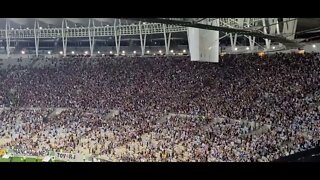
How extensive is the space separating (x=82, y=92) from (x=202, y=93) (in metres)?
10.6

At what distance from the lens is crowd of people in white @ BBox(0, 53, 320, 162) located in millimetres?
21047

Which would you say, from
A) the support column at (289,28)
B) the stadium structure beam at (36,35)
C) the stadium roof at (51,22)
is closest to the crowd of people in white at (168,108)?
the stadium structure beam at (36,35)

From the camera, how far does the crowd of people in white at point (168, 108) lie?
21047mm

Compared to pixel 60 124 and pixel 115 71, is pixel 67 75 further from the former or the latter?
pixel 60 124

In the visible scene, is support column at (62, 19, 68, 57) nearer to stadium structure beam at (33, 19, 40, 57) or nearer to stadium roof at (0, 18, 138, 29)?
stadium roof at (0, 18, 138, 29)

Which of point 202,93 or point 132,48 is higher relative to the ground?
point 132,48

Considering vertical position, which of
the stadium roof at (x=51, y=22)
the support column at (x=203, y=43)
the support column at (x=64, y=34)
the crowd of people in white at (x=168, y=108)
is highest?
the stadium roof at (x=51, y=22)

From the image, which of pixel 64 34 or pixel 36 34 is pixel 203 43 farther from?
pixel 36 34

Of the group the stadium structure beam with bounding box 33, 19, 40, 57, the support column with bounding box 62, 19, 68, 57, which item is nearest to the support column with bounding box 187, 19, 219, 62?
the support column with bounding box 62, 19, 68, 57

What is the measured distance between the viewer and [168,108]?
2841 cm

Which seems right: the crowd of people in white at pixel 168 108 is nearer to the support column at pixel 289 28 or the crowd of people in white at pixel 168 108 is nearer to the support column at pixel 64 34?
the support column at pixel 64 34

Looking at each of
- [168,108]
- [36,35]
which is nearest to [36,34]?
[36,35]

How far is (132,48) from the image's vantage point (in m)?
42.9
